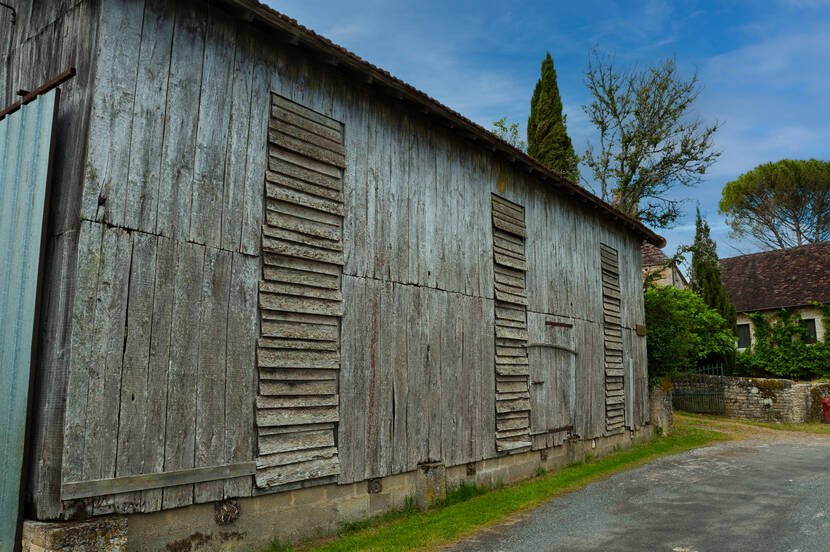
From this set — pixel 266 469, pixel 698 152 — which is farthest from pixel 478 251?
pixel 698 152

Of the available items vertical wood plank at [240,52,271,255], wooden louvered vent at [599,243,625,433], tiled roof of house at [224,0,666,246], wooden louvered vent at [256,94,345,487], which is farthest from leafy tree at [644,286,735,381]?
vertical wood plank at [240,52,271,255]

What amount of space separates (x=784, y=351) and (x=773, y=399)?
8.02 m

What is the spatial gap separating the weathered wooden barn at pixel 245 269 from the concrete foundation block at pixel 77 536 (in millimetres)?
129

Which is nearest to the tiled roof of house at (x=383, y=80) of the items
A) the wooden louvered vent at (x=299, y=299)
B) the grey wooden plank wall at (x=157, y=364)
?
the wooden louvered vent at (x=299, y=299)

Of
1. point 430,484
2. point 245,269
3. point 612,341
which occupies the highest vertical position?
point 245,269

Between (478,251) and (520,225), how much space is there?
1518mm

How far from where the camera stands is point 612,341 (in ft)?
44.0

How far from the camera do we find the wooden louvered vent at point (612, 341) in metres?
13.0

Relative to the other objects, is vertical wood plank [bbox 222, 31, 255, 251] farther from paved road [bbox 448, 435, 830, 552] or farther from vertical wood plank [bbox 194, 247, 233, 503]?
paved road [bbox 448, 435, 830, 552]

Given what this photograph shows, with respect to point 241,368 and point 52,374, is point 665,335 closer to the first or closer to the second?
point 241,368

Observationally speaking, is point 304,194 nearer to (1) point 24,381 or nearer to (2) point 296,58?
(2) point 296,58

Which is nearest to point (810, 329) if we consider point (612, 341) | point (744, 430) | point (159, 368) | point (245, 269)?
point (744, 430)

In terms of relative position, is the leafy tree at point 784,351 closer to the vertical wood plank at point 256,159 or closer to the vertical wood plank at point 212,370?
the vertical wood plank at point 256,159

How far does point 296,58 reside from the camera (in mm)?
6773
